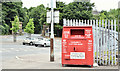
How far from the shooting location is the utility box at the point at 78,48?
9805 millimetres

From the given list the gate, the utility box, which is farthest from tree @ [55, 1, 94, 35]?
the utility box

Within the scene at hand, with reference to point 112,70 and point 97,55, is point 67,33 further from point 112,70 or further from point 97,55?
point 112,70

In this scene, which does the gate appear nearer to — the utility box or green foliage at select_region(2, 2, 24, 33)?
the utility box

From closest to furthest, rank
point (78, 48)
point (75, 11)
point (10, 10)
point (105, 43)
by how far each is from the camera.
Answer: point (78, 48) → point (105, 43) → point (75, 11) → point (10, 10)

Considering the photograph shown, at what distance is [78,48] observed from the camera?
387 inches

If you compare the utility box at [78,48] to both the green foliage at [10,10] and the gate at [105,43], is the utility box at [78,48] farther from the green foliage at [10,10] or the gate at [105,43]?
the green foliage at [10,10]

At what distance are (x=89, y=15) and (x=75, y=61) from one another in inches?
1813

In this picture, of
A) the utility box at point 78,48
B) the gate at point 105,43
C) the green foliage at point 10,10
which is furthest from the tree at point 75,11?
the utility box at point 78,48

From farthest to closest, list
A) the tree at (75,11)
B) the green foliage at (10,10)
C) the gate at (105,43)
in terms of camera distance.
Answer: the green foliage at (10,10)
the tree at (75,11)
the gate at (105,43)

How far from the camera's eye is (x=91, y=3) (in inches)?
2384

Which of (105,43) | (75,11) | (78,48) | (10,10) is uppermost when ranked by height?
(10,10)

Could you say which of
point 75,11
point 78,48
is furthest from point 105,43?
point 75,11

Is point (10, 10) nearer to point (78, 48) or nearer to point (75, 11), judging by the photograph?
point (75, 11)

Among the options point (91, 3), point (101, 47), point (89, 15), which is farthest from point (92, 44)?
point (91, 3)
